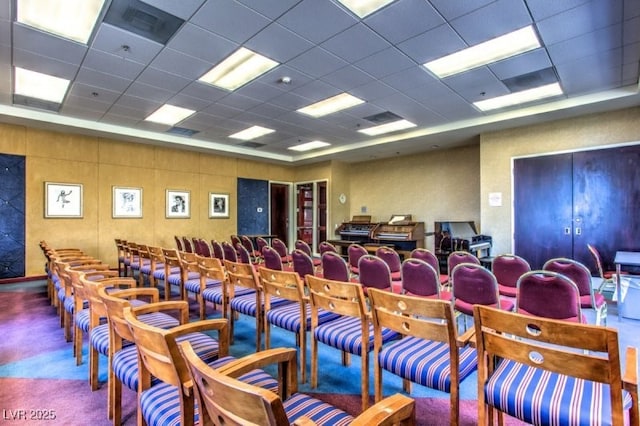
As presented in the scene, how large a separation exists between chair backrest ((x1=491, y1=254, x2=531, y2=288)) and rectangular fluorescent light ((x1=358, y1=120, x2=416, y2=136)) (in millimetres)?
3982

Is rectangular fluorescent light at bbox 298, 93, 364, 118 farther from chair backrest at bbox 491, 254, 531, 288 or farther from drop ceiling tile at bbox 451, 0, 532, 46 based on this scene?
chair backrest at bbox 491, 254, 531, 288

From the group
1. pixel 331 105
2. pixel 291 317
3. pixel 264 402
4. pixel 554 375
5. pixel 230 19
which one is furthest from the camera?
pixel 331 105

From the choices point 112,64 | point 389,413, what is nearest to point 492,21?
point 389,413

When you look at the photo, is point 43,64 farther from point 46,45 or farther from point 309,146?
point 309,146

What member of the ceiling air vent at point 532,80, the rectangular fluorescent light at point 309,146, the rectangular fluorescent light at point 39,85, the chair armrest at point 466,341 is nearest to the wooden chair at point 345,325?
the chair armrest at point 466,341

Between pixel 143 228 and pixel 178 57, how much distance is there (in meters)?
5.29

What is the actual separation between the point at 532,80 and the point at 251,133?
5.51 meters

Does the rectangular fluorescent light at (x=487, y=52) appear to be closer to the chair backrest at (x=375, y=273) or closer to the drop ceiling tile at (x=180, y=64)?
the chair backrest at (x=375, y=273)

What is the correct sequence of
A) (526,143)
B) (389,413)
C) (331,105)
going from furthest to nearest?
(526,143) → (331,105) → (389,413)

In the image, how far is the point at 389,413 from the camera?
1.04 metres

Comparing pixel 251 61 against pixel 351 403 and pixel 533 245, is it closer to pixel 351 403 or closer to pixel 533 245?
pixel 351 403

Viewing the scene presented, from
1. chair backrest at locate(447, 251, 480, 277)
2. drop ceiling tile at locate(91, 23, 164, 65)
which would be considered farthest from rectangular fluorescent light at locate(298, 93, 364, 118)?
chair backrest at locate(447, 251, 480, 277)

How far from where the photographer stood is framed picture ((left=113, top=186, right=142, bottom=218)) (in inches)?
304

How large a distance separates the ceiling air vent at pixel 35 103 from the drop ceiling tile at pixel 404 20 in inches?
221
